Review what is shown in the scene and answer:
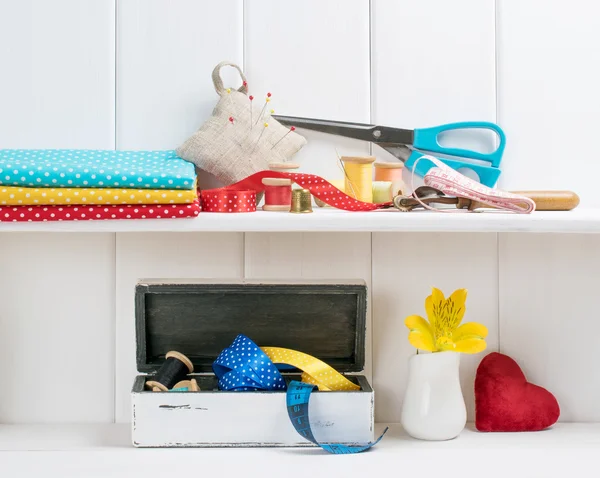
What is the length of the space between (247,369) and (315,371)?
96 millimetres

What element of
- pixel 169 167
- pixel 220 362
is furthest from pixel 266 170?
pixel 220 362

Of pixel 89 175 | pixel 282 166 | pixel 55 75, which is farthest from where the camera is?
pixel 55 75

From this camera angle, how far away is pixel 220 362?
1.01 metres

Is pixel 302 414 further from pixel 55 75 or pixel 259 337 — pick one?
pixel 55 75

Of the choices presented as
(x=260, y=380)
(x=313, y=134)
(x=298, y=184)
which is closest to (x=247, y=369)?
(x=260, y=380)

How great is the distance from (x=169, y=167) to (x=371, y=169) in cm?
27

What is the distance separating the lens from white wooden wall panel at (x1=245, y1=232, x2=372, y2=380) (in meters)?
1.11

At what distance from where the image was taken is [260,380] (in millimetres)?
989

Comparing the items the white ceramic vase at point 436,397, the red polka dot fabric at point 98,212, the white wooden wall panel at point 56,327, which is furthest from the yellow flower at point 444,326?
the white wooden wall panel at point 56,327

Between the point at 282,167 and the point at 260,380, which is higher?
the point at 282,167

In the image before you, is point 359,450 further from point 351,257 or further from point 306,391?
point 351,257

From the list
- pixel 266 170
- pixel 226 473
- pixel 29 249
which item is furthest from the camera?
pixel 29 249

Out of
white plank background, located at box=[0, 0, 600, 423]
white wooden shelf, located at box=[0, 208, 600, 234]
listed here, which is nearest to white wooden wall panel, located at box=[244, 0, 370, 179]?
white plank background, located at box=[0, 0, 600, 423]

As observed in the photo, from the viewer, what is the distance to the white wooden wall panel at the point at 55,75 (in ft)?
3.58
